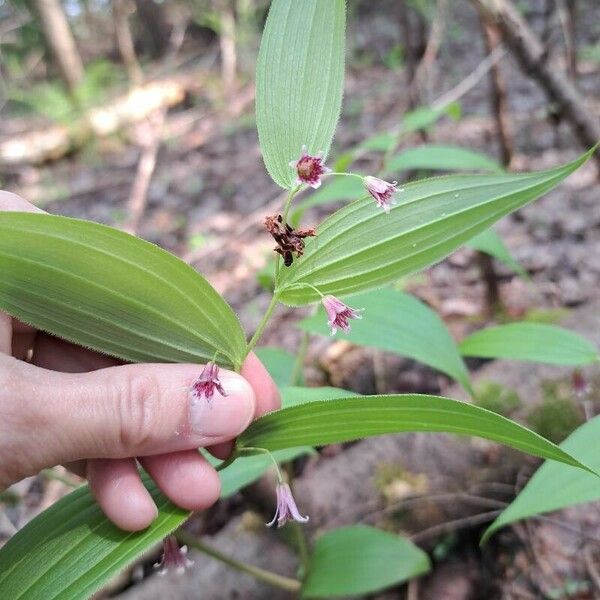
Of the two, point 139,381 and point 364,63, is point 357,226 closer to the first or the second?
point 139,381

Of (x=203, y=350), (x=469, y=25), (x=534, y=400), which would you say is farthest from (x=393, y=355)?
(x=469, y=25)

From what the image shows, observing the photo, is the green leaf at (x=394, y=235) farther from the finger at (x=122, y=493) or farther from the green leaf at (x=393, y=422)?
the finger at (x=122, y=493)

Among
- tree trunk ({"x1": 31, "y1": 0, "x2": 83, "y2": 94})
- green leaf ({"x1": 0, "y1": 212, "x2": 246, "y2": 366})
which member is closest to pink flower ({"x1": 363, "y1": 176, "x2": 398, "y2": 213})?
green leaf ({"x1": 0, "y1": 212, "x2": 246, "y2": 366})

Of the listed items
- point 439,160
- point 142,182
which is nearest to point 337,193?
point 439,160

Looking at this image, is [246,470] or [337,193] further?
[337,193]

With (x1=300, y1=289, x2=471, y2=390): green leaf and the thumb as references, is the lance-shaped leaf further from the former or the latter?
(x1=300, y1=289, x2=471, y2=390): green leaf

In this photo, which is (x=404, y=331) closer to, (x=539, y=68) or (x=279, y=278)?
(x=279, y=278)
